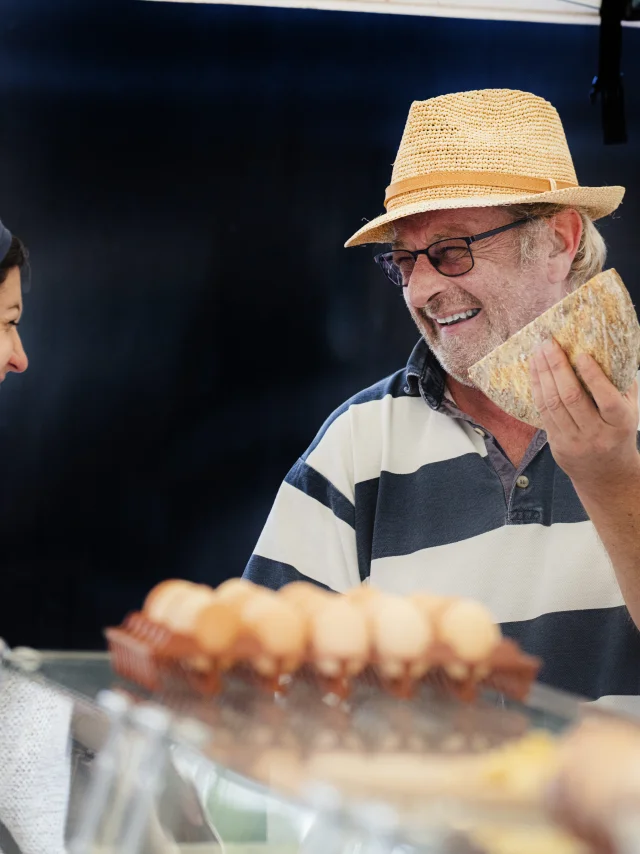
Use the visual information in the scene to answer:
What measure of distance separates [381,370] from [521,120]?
4.09 feet

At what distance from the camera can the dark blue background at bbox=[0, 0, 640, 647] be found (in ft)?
12.1

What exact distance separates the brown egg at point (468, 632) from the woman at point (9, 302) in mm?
1577

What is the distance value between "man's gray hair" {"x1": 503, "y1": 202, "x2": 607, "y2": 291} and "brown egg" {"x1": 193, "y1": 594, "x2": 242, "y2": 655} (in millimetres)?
1819

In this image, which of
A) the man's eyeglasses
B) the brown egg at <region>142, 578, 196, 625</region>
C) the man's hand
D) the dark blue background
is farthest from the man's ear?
the brown egg at <region>142, 578, 196, 625</region>

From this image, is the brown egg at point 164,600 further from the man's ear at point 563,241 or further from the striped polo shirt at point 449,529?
the man's ear at point 563,241

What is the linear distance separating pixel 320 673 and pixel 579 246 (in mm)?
2090

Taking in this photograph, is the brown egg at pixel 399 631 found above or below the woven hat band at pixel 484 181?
below

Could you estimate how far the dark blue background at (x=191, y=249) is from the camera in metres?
3.69

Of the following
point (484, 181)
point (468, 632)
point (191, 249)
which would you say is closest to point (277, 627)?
point (468, 632)

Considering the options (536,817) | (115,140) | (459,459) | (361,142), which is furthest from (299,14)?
(536,817)

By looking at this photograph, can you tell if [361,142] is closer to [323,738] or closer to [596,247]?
[596,247]

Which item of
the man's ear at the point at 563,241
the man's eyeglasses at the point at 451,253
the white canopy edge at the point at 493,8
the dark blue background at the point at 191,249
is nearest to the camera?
the man's eyeglasses at the point at 451,253

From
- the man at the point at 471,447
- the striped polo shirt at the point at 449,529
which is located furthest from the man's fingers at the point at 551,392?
the striped polo shirt at the point at 449,529

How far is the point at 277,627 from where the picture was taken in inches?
48.1
